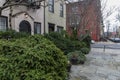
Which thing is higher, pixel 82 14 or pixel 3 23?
pixel 82 14

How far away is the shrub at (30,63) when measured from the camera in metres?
3.42

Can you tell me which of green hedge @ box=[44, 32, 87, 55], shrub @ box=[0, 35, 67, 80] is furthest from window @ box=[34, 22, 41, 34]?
shrub @ box=[0, 35, 67, 80]

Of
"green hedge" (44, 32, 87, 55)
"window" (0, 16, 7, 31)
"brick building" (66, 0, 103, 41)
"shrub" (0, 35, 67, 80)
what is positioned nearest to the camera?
"shrub" (0, 35, 67, 80)

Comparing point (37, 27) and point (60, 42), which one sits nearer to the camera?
point (60, 42)

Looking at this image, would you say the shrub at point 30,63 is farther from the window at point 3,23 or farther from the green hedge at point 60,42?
the window at point 3,23

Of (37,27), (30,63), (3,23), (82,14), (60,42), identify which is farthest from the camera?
(37,27)

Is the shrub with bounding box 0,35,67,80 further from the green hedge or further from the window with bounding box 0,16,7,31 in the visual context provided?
the window with bounding box 0,16,7,31

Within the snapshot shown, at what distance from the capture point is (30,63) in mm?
3520

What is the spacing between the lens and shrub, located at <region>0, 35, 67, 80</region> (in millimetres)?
3422

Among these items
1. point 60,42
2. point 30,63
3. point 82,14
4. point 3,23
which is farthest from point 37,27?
point 30,63

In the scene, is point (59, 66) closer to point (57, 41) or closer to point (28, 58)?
point (28, 58)

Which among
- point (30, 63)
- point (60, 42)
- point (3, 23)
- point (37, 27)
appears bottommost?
point (30, 63)

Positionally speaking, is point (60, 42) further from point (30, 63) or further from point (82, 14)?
point (30, 63)

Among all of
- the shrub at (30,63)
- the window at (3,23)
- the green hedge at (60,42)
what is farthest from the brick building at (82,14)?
the shrub at (30,63)
